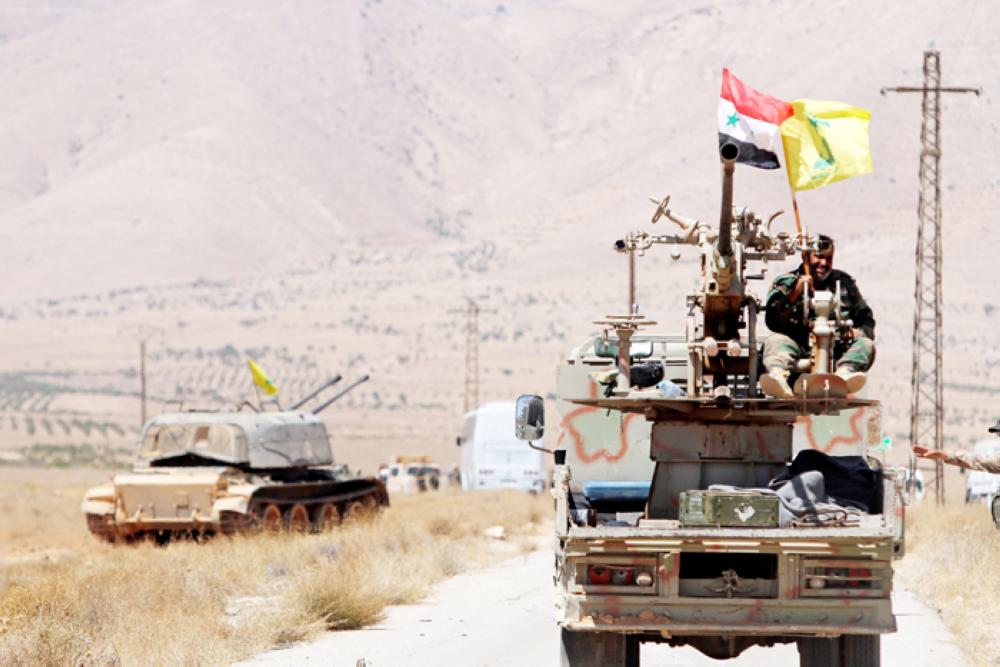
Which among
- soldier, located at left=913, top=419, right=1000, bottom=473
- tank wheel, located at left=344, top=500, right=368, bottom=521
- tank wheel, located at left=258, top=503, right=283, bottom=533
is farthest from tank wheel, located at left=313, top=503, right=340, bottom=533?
soldier, located at left=913, top=419, right=1000, bottom=473

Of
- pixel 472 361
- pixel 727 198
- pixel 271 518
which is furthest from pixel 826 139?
pixel 472 361

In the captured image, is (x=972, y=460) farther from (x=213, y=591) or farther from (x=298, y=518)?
(x=298, y=518)

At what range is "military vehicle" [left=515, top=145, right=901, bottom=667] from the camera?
10.9 meters

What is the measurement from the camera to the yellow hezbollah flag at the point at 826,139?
14.2 meters

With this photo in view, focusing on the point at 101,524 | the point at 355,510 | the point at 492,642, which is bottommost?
the point at 355,510

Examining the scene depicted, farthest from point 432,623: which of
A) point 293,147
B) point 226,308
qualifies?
point 293,147

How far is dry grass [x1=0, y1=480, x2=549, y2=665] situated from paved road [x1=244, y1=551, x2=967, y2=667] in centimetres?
41

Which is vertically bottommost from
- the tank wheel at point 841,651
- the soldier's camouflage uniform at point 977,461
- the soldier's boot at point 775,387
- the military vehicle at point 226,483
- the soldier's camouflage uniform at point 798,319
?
the military vehicle at point 226,483

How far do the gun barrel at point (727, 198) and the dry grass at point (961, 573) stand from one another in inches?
Answer: 182

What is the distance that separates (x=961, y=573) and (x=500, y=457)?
3495 cm

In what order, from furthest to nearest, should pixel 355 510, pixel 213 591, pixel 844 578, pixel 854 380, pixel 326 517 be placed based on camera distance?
pixel 355 510
pixel 326 517
pixel 213 591
pixel 854 380
pixel 844 578

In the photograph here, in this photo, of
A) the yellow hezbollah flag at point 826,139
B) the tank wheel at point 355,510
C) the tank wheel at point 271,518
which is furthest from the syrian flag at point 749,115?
the tank wheel at point 355,510

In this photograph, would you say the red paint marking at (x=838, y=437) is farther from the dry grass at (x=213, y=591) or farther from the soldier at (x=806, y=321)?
the dry grass at (x=213, y=591)

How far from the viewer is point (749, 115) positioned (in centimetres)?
1388
